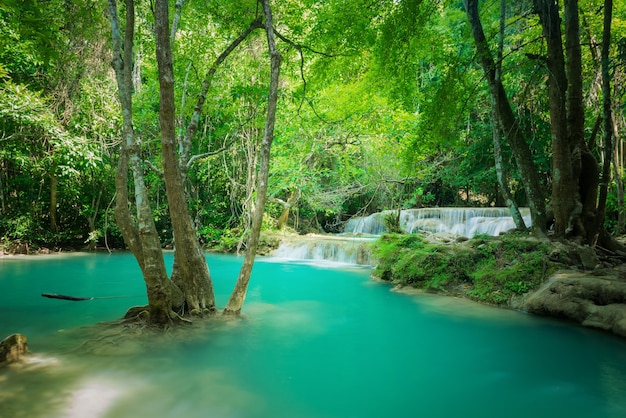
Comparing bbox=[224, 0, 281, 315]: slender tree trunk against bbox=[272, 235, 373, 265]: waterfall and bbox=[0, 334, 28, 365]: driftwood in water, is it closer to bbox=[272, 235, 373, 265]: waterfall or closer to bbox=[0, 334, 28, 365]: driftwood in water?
bbox=[0, 334, 28, 365]: driftwood in water

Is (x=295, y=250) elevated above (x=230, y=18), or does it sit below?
below

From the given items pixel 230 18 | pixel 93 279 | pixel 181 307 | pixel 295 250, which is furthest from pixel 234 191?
pixel 181 307

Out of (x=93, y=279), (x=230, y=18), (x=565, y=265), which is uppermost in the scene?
(x=230, y=18)

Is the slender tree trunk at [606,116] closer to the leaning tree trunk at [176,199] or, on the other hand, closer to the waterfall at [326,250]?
the leaning tree trunk at [176,199]

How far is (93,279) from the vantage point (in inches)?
390

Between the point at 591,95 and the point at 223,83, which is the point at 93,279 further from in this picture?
the point at 591,95

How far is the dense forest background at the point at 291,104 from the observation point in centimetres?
726

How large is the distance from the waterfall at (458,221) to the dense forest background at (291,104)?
1604mm

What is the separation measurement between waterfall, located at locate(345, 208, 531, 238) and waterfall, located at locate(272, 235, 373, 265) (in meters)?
1.96

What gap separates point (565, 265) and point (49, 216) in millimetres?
17571

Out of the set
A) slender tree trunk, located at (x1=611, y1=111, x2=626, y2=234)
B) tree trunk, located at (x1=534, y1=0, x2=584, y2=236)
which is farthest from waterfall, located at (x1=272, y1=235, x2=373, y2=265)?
slender tree trunk, located at (x1=611, y1=111, x2=626, y2=234)

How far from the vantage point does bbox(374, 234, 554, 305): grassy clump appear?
22.3 ft

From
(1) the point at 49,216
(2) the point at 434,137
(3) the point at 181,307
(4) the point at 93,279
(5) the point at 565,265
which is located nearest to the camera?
(3) the point at 181,307

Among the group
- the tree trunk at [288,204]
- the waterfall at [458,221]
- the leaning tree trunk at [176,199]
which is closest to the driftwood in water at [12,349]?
the leaning tree trunk at [176,199]
